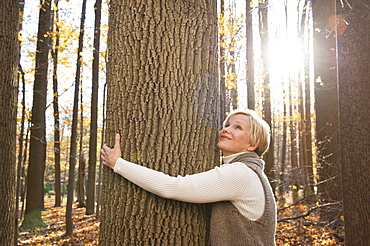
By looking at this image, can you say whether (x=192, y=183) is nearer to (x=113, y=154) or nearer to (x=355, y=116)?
(x=113, y=154)

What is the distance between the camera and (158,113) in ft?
7.41

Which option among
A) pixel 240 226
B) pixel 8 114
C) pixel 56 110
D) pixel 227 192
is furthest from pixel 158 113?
pixel 56 110

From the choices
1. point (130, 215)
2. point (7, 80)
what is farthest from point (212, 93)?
point (7, 80)

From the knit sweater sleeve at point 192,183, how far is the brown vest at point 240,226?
5.4 inches

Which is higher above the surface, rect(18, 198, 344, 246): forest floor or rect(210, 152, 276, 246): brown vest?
rect(210, 152, 276, 246): brown vest

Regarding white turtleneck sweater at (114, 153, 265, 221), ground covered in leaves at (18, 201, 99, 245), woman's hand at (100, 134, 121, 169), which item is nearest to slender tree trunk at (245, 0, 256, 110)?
ground covered in leaves at (18, 201, 99, 245)

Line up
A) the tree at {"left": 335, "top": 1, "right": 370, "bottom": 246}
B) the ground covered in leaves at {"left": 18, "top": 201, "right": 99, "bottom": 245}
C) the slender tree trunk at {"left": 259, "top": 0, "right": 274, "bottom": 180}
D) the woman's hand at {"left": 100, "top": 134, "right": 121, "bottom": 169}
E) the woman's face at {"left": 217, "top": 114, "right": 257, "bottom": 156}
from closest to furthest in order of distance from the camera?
1. the woman's hand at {"left": 100, "top": 134, "right": 121, "bottom": 169}
2. the woman's face at {"left": 217, "top": 114, "right": 257, "bottom": 156}
3. the tree at {"left": 335, "top": 1, "right": 370, "bottom": 246}
4. the ground covered in leaves at {"left": 18, "top": 201, "right": 99, "bottom": 245}
5. the slender tree trunk at {"left": 259, "top": 0, "right": 274, "bottom": 180}

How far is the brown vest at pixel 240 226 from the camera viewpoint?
7.14 ft

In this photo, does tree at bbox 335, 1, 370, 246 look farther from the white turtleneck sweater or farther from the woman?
the white turtleneck sweater

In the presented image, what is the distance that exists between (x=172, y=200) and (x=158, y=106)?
68 centimetres

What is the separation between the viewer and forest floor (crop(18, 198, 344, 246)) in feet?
23.1

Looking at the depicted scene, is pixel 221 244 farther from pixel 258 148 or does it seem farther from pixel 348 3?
pixel 348 3

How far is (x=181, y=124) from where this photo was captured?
2.29m

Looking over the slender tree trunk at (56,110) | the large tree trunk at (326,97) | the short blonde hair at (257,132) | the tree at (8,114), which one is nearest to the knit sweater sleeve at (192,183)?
the short blonde hair at (257,132)
